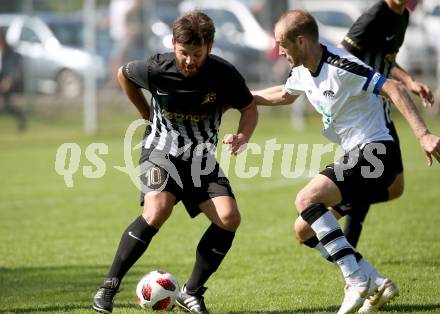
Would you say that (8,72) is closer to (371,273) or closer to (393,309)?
(371,273)

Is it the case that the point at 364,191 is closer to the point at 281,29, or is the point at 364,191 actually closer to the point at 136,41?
the point at 281,29

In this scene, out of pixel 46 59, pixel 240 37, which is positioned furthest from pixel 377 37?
pixel 240 37

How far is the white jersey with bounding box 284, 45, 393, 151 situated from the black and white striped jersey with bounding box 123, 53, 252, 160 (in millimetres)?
426

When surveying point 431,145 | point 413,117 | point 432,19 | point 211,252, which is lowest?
point 211,252

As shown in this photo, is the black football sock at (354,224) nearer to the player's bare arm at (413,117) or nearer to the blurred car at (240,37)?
the player's bare arm at (413,117)

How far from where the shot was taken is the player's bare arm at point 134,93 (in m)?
5.70

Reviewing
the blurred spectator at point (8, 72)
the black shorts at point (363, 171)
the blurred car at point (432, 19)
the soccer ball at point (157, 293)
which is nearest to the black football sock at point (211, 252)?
the soccer ball at point (157, 293)

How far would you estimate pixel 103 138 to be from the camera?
750 inches

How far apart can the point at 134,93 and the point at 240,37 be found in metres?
16.7

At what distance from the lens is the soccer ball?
215 inches

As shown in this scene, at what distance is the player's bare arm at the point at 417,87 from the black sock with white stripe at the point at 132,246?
2.00m

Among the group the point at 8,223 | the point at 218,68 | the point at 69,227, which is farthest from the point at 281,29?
the point at 8,223

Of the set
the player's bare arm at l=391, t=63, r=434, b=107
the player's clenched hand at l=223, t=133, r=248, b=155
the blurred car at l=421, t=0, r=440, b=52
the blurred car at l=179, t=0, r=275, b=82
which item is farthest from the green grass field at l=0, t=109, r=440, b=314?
the blurred car at l=421, t=0, r=440, b=52

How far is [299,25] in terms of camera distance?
203 inches
